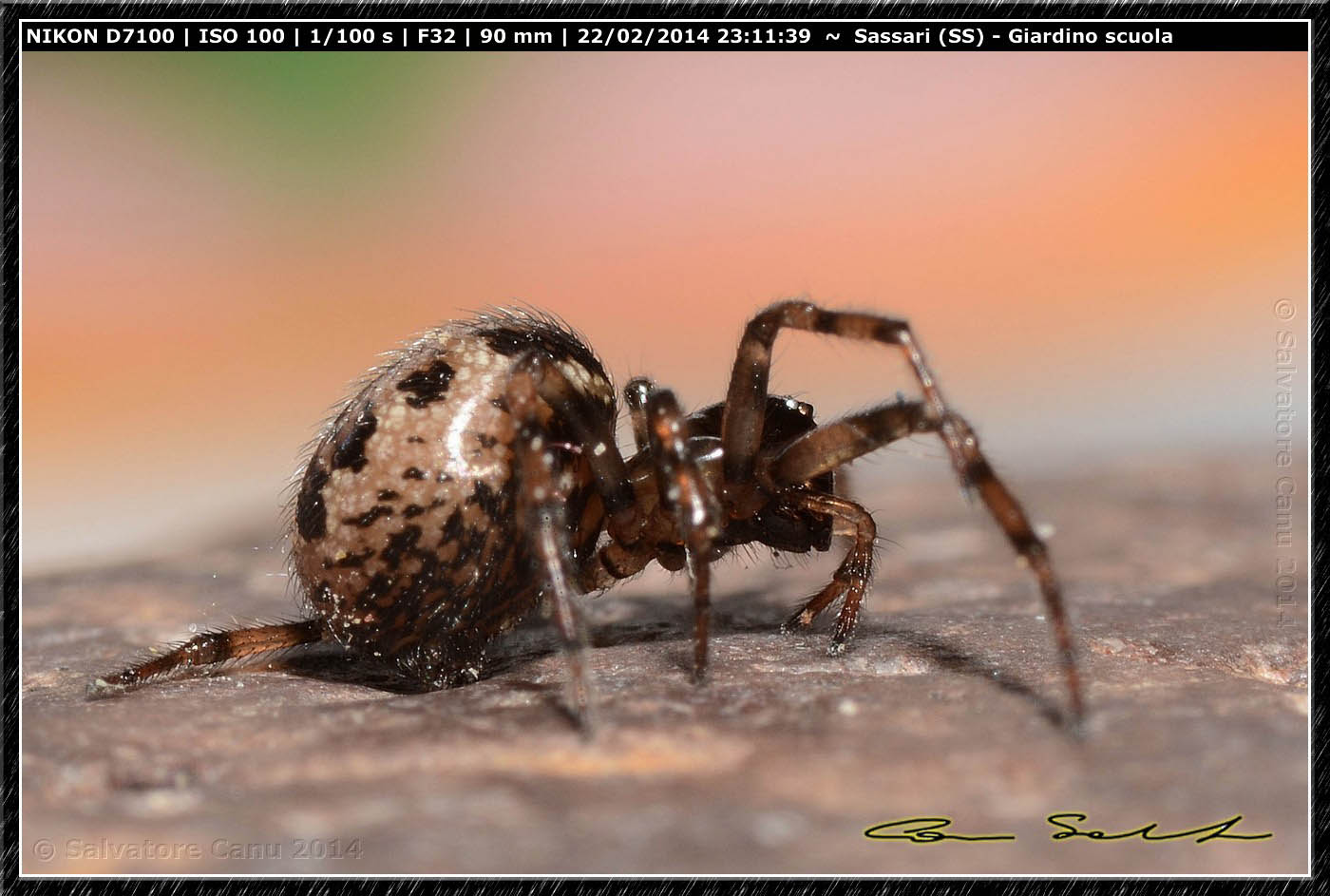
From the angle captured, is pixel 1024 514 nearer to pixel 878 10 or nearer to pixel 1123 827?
pixel 1123 827

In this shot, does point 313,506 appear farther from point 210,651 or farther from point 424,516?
point 210,651

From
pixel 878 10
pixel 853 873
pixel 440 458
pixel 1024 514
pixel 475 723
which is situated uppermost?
pixel 878 10

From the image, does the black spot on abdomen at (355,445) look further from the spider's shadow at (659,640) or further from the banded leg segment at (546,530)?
the spider's shadow at (659,640)

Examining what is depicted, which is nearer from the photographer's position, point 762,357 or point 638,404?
point 762,357

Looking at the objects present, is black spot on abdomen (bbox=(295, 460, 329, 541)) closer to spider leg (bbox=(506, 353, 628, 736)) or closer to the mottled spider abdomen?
the mottled spider abdomen

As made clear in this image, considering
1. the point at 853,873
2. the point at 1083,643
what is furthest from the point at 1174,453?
the point at 853,873
